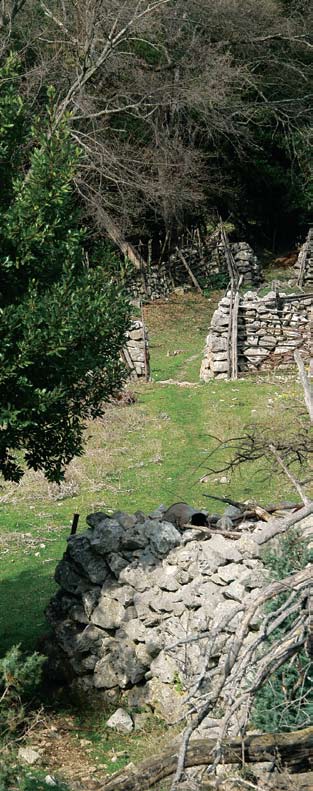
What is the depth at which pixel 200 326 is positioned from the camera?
132ft

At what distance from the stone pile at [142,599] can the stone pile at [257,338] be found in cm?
1581

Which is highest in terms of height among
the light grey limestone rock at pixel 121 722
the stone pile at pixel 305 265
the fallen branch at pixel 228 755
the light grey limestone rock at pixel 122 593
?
the fallen branch at pixel 228 755

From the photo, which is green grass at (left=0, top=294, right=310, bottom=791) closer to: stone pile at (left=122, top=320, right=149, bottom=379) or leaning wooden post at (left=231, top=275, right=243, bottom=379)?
stone pile at (left=122, top=320, right=149, bottom=379)

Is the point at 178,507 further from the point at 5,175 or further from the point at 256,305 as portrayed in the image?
the point at 256,305

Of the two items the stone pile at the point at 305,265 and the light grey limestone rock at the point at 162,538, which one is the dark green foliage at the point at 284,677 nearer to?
the light grey limestone rock at the point at 162,538

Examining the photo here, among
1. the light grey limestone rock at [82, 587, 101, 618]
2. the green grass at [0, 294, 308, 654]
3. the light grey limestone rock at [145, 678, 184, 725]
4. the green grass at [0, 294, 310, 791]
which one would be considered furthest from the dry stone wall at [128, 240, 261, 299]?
the light grey limestone rock at [145, 678, 184, 725]

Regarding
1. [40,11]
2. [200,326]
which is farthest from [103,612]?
[40,11]

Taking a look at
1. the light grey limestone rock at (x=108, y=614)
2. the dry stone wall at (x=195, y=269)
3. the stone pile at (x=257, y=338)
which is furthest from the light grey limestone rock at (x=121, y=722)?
the dry stone wall at (x=195, y=269)

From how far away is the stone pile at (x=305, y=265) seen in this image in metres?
45.2

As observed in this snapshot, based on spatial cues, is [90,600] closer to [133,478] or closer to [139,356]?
[133,478]

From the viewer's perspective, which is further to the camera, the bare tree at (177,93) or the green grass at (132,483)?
the bare tree at (177,93)

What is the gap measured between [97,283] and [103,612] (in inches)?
197

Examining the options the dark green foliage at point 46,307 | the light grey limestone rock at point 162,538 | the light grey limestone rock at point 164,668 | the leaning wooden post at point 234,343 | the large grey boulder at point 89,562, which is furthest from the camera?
the leaning wooden post at point 234,343

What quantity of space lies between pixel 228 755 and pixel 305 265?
126 feet
